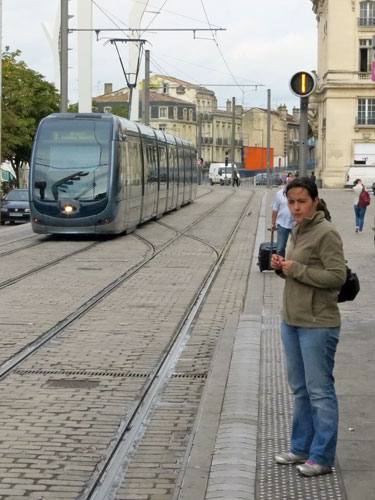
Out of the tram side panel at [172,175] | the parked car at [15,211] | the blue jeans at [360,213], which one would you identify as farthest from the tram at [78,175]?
the parked car at [15,211]

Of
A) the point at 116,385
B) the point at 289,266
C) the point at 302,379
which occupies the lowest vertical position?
the point at 116,385

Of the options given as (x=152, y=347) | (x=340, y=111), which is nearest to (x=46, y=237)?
(x=152, y=347)

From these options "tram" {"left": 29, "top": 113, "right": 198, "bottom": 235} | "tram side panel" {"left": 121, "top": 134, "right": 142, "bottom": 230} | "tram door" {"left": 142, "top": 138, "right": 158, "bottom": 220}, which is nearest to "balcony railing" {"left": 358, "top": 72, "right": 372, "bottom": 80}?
"tram door" {"left": 142, "top": 138, "right": 158, "bottom": 220}

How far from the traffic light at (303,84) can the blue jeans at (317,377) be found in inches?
191

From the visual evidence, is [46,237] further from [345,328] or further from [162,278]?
[345,328]

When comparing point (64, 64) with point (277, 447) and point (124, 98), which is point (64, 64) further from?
point (124, 98)

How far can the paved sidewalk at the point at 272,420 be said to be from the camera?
6.04m

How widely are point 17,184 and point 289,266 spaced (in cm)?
5995

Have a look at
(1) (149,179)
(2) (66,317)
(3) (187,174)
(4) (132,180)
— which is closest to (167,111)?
(3) (187,174)

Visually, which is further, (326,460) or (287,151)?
(287,151)

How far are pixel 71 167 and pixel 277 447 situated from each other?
62.0 ft

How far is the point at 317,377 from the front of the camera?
627 cm

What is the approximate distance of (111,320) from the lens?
13.1 metres

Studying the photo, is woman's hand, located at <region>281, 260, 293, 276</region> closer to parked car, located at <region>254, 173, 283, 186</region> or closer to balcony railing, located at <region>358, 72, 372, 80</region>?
balcony railing, located at <region>358, 72, 372, 80</region>
